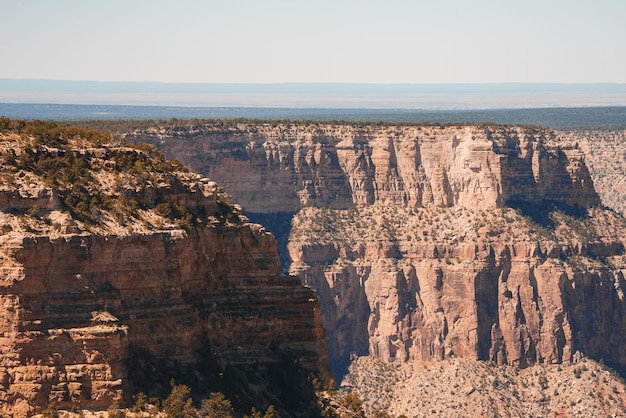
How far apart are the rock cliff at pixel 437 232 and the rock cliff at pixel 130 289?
7114 cm

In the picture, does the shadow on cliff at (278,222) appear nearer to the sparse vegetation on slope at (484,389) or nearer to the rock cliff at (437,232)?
the rock cliff at (437,232)

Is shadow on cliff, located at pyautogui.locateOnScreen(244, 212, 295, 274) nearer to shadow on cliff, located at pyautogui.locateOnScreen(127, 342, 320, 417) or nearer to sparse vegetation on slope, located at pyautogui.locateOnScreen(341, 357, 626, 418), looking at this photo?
sparse vegetation on slope, located at pyautogui.locateOnScreen(341, 357, 626, 418)

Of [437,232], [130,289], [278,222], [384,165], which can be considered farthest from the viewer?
[278,222]

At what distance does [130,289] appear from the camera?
59156 mm

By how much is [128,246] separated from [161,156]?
8901 millimetres

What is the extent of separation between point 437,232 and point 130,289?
8419 cm

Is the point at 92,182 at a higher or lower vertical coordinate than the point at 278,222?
higher

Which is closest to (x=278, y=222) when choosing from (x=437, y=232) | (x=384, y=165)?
(x=384, y=165)

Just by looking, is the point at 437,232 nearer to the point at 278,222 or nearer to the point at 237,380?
the point at 278,222

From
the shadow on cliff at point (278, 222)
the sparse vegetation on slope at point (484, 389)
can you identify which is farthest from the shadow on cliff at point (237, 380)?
the shadow on cliff at point (278, 222)

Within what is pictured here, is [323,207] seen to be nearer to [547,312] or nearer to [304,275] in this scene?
[304,275]

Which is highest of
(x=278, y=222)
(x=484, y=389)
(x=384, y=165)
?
(x=384, y=165)

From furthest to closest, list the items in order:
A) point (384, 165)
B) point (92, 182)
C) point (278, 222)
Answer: point (278, 222), point (384, 165), point (92, 182)

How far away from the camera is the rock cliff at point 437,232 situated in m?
138
